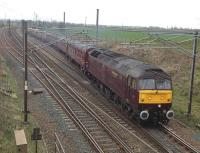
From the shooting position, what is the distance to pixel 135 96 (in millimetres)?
Answer: 21609

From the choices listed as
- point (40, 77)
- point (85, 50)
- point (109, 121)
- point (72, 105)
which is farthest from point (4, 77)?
point (109, 121)

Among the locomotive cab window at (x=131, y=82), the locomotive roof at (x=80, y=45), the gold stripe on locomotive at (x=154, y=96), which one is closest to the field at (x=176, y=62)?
the locomotive roof at (x=80, y=45)

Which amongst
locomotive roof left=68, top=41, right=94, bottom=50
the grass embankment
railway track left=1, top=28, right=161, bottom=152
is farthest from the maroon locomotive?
locomotive roof left=68, top=41, right=94, bottom=50

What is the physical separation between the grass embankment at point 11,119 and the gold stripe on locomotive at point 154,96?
6278 millimetres

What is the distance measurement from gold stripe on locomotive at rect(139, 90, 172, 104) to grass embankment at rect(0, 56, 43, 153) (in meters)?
6.28

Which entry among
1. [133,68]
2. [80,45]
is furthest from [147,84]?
[80,45]

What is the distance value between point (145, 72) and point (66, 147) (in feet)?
21.4

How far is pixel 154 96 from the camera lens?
2142cm

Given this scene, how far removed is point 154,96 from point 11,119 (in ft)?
26.9

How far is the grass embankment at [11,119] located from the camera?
55.4 ft

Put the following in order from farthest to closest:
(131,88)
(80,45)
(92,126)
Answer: (80,45) < (131,88) < (92,126)

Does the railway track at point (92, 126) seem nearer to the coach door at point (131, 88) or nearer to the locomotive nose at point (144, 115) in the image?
the locomotive nose at point (144, 115)

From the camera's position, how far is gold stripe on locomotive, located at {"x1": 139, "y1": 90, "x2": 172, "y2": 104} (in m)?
21.2

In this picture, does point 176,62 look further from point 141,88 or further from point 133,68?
point 141,88
